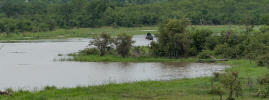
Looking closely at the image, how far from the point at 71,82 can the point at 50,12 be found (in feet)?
256

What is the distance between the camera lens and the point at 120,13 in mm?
98000

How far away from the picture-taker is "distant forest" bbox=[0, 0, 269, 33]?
292 feet

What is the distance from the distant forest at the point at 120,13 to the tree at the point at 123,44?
43274 mm

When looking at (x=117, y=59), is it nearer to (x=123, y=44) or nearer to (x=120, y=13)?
(x=123, y=44)

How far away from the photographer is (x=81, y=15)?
96.1 m

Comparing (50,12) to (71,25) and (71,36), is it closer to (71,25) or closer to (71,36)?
(71,25)

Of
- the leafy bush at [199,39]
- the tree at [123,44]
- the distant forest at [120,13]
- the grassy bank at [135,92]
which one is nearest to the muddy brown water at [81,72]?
the tree at [123,44]

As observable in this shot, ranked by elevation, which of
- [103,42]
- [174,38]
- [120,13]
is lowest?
[120,13]

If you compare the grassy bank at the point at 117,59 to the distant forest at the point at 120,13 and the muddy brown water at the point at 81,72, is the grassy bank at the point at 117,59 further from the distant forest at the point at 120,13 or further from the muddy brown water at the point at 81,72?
the distant forest at the point at 120,13

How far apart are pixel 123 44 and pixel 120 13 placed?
5765 cm

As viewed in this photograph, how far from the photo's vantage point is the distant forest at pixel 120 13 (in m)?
88.9

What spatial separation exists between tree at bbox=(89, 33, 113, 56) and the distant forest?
4134 centimetres

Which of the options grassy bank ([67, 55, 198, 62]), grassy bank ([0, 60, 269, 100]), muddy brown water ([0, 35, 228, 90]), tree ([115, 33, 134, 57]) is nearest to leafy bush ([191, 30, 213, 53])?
grassy bank ([67, 55, 198, 62])

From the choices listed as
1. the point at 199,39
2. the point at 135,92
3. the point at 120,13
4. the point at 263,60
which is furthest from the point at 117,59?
the point at 120,13
